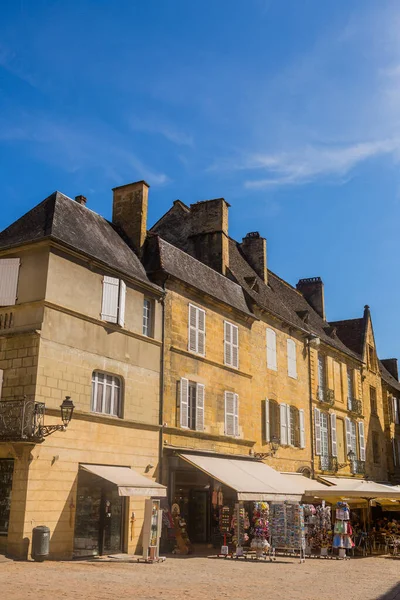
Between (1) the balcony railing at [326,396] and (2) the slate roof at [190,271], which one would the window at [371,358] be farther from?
(2) the slate roof at [190,271]

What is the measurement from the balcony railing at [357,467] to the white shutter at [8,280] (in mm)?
18438

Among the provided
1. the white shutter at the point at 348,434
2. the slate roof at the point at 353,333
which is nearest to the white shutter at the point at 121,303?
the white shutter at the point at 348,434

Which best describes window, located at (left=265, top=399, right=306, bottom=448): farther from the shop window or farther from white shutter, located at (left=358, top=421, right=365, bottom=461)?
the shop window

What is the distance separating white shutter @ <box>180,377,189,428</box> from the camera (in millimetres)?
17031

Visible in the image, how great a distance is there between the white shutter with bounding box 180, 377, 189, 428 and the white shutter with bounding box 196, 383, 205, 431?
44 cm

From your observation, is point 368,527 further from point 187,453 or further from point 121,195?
point 121,195

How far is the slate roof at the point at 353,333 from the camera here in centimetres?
3151

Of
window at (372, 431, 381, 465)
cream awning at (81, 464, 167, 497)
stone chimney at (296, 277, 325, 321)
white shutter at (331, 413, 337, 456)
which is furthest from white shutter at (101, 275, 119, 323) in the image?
window at (372, 431, 381, 465)

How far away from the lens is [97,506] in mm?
14250

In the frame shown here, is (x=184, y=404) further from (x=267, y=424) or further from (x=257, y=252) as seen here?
(x=257, y=252)

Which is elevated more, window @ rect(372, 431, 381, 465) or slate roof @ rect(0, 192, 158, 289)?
slate roof @ rect(0, 192, 158, 289)

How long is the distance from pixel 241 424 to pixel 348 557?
191 inches

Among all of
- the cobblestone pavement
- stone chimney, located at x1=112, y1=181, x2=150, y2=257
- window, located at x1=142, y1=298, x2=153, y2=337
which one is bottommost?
the cobblestone pavement

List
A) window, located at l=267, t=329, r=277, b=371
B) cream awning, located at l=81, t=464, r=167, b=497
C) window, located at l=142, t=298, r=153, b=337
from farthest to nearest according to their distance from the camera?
window, located at l=267, t=329, r=277, b=371, window, located at l=142, t=298, r=153, b=337, cream awning, located at l=81, t=464, r=167, b=497
